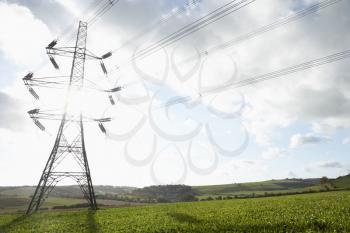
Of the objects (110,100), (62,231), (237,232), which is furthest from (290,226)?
(110,100)

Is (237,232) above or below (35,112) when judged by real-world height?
below

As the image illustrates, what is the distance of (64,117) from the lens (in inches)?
1613

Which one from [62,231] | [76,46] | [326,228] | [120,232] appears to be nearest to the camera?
[326,228]

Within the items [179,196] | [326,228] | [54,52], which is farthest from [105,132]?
[179,196]

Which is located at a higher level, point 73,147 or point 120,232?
point 73,147

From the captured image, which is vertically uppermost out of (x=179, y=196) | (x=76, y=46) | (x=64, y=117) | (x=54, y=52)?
(x=76, y=46)

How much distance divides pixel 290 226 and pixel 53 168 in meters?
32.6

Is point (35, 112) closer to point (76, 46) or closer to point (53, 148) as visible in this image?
point (53, 148)

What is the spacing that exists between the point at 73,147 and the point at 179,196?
13240cm

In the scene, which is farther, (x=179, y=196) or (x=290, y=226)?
(x=179, y=196)

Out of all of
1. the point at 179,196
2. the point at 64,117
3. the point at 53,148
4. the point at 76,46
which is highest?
the point at 76,46

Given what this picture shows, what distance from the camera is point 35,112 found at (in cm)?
3834

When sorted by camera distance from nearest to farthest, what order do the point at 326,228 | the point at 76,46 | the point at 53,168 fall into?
the point at 326,228 < the point at 53,168 < the point at 76,46

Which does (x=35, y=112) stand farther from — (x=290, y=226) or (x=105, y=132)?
(x=290, y=226)
